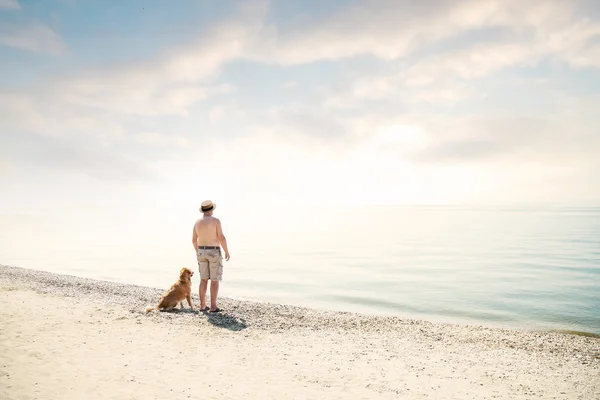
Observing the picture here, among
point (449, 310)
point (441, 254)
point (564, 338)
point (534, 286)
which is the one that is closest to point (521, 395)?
point (564, 338)

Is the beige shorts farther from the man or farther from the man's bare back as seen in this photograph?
the man's bare back

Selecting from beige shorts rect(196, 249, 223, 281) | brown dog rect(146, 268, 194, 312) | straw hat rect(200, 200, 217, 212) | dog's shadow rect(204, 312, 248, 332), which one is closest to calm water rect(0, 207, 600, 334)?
brown dog rect(146, 268, 194, 312)

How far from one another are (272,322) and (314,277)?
12205 millimetres

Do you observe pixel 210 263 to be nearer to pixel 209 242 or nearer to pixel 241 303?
pixel 209 242

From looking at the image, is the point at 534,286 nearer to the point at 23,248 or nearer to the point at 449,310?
the point at 449,310

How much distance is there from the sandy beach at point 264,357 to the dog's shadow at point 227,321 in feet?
0.17

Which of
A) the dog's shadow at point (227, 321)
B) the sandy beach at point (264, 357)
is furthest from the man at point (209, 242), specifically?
the sandy beach at point (264, 357)

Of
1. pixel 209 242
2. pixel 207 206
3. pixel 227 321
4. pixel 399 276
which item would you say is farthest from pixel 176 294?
pixel 399 276

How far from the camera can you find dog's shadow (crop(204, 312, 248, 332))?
9393mm

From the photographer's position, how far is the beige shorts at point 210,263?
10062 mm

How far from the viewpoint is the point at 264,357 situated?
7418 millimetres

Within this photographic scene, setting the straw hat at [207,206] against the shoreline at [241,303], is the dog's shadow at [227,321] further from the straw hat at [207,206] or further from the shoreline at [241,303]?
→ the straw hat at [207,206]

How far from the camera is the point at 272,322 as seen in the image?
33.6ft

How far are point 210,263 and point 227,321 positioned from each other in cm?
160
